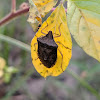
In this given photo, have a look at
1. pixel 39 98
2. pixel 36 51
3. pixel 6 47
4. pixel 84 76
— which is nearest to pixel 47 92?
pixel 39 98

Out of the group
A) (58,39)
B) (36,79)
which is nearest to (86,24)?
(58,39)

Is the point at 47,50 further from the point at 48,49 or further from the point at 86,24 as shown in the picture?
the point at 86,24

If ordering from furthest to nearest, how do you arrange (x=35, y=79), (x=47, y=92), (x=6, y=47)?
(x=35, y=79) < (x=47, y=92) < (x=6, y=47)

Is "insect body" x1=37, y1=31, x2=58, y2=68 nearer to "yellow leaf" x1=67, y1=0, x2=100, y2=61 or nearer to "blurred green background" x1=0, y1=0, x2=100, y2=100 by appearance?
"yellow leaf" x1=67, y1=0, x2=100, y2=61

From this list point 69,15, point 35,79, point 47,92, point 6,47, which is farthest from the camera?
point 35,79

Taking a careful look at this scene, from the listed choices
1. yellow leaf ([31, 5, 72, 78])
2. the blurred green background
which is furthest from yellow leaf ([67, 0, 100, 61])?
the blurred green background

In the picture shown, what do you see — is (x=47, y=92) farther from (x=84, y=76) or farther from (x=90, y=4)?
(x=90, y=4)

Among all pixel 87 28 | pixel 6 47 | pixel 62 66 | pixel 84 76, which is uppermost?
pixel 87 28
